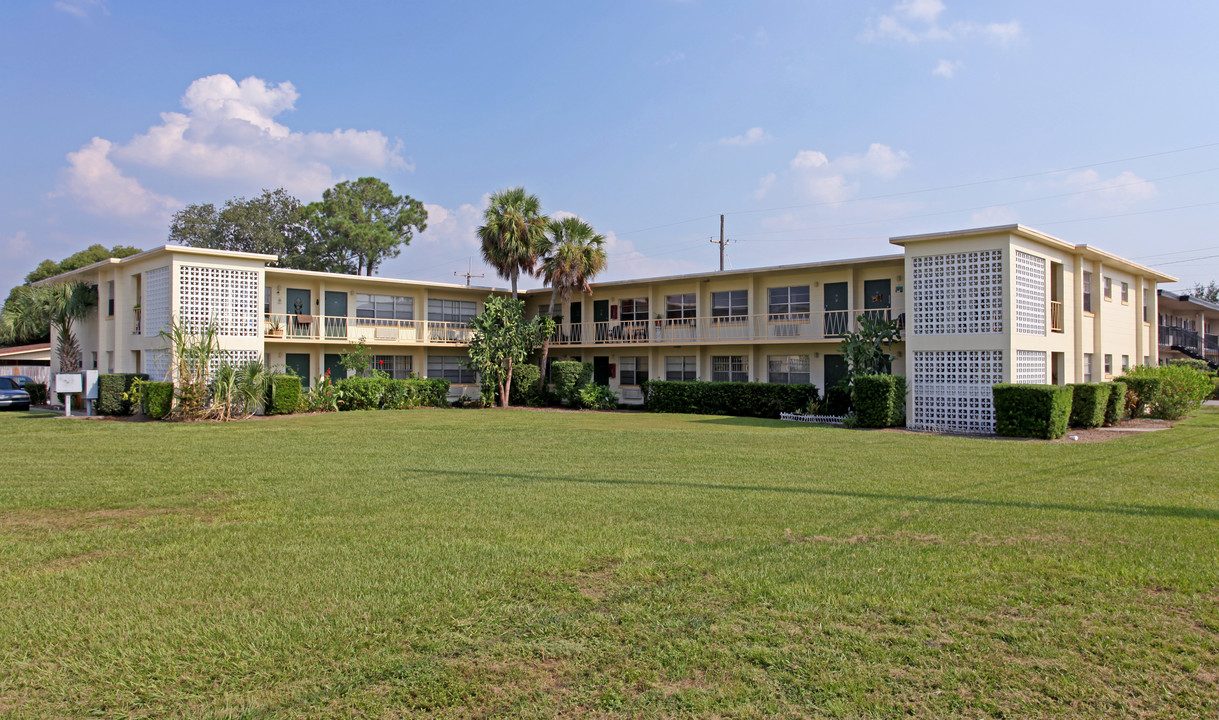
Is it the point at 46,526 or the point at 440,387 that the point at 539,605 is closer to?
the point at 46,526

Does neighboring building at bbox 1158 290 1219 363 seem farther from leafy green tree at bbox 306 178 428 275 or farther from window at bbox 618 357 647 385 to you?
leafy green tree at bbox 306 178 428 275

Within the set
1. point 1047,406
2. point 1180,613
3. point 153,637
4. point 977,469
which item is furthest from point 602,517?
point 1047,406

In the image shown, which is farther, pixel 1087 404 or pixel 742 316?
pixel 742 316

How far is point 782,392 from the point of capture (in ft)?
81.5

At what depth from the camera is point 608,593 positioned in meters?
→ 5.56

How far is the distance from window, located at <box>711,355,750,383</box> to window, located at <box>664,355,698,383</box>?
0.80 metres

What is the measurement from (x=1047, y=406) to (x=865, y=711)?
1566 centimetres

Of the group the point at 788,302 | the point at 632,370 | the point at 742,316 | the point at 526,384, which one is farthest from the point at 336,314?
the point at 788,302

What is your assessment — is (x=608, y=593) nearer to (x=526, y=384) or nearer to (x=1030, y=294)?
(x=1030, y=294)

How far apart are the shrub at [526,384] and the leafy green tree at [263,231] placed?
27608 millimetres

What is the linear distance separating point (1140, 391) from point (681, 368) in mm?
15564

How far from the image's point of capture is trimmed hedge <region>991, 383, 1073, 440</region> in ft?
55.7

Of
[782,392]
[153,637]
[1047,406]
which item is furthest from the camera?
[782,392]

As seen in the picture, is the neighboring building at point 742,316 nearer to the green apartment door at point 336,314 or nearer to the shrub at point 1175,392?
the green apartment door at point 336,314
